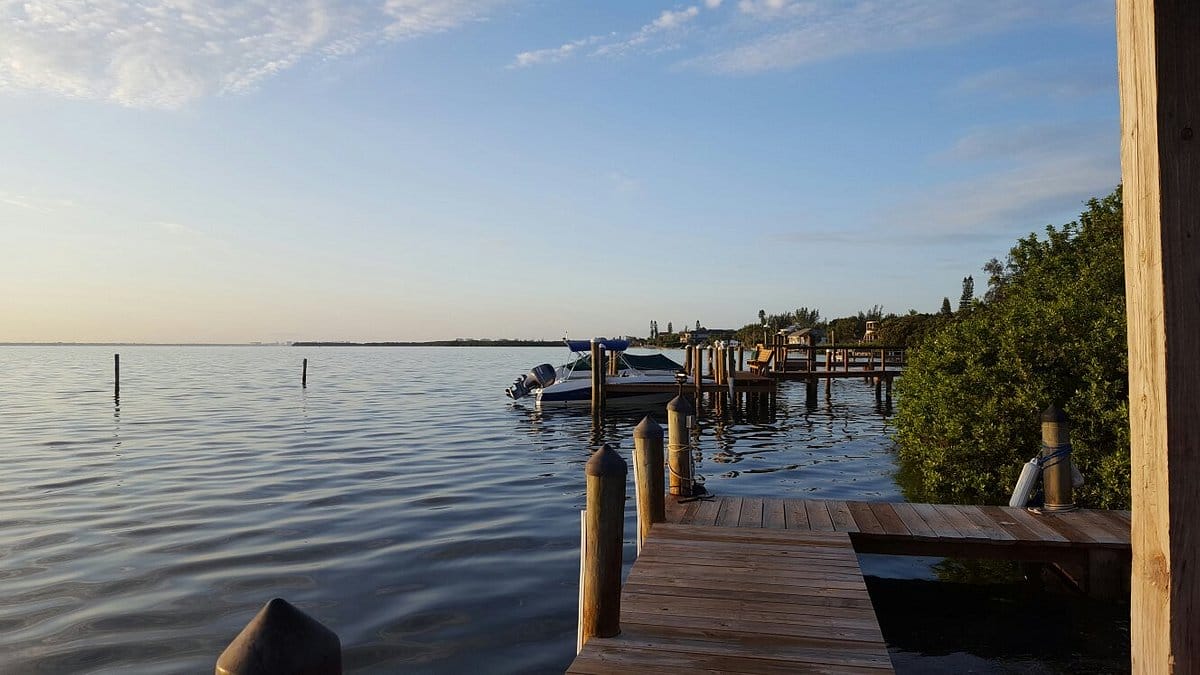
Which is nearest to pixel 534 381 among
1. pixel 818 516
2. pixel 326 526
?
pixel 326 526

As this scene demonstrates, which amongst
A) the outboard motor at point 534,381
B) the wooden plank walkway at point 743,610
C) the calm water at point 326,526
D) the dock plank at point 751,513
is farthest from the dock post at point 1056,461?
the outboard motor at point 534,381

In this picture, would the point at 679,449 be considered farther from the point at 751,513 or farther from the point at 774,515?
the point at 774,515

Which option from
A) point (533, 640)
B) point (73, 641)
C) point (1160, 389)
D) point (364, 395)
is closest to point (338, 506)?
point (73, 641)

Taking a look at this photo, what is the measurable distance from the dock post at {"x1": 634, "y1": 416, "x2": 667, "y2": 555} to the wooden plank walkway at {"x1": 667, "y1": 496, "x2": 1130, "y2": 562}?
436 millimetres

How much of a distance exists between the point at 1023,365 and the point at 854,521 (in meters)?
4.89

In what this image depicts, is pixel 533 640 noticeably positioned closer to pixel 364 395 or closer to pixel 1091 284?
pixel 1091 284

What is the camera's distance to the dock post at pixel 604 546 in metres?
4.84

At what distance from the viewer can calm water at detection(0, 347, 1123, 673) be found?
7.14 meters

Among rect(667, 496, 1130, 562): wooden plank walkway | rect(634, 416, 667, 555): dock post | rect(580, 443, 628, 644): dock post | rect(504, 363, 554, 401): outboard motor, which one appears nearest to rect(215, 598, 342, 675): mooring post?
rect(580, 443, 628, 644): dock post

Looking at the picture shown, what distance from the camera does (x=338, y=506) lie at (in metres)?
12.3

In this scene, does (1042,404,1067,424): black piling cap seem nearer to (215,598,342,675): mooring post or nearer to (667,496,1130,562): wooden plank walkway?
(667,496,1130,562): wooden plank walkway

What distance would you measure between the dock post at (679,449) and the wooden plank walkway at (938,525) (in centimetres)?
27

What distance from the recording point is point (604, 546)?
4.84 metres

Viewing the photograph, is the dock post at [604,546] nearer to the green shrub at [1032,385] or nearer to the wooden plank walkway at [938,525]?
the wooden plank walkway at [938,525]
